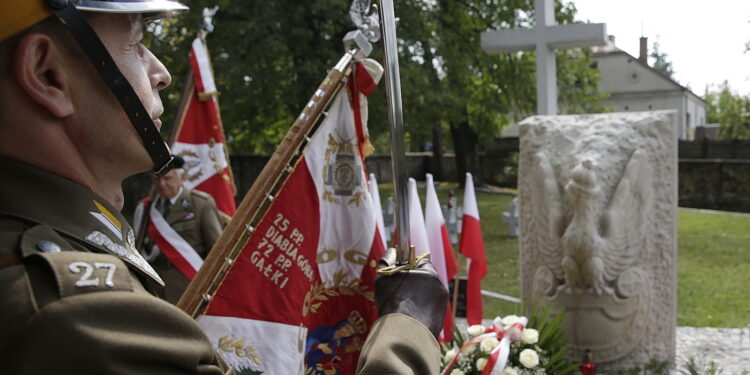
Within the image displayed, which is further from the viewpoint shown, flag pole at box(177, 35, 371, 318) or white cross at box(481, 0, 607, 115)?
white cross at box(481, 0, 607, 115)

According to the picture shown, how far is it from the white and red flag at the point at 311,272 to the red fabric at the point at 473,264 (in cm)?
300

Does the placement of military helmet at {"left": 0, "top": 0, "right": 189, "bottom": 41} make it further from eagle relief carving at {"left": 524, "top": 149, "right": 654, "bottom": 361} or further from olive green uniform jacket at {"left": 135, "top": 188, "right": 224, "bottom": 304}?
olive green uniform jacket at {"left": 135, "top": 188, "right": 224, "bottom": 304}

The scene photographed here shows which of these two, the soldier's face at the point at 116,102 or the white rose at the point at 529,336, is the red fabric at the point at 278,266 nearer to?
the soldier's face at the point at 116,102

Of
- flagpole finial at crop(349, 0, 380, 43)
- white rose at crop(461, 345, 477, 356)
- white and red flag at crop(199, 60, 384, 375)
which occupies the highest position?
flagpole finial at crop(349, 0, 380, 43)

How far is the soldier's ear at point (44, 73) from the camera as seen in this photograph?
108cm

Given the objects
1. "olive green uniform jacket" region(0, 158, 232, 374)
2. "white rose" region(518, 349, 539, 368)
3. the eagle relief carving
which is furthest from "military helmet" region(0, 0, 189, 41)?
the eagle relief carving

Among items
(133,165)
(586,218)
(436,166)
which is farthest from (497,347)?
(436,166)

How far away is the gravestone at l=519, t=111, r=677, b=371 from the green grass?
101cm

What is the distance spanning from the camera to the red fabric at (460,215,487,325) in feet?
18.6

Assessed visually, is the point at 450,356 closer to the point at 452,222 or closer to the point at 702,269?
the point at 702,269

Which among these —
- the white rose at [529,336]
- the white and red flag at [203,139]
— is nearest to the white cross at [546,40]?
the white and red flag at [203,139]

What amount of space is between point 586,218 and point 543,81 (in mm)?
1981

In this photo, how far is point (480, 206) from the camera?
66.8 feet

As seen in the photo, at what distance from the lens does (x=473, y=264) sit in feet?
19.0
